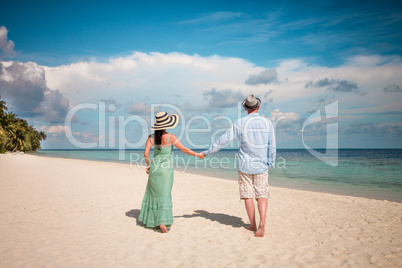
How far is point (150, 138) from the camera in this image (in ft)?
16.3

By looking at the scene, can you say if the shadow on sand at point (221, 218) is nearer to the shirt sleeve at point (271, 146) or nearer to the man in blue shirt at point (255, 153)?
the man in blue shirt at point (255, 153)

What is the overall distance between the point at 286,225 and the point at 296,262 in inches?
77.8

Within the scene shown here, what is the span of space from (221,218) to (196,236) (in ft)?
4.93

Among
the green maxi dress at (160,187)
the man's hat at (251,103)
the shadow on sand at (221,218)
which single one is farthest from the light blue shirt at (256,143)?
the shadow on sand at (221,218)

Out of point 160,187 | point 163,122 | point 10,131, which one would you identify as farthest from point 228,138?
point 10,131

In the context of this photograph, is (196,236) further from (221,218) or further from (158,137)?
A: (158,137)

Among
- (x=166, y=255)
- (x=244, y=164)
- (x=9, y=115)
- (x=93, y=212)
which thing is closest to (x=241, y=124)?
(x=244, y=164)

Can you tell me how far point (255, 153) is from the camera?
4.48 m

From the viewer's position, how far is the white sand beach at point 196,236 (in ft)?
11.9

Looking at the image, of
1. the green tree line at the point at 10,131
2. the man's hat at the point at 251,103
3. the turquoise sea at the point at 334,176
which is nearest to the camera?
the man's hat at the point at 251,103

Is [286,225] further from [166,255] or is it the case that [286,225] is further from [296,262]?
[166,255]

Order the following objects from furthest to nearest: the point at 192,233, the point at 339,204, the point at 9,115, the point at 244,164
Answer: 1. the point at 9,115
2. the point at 339,204
3. the point at 192,233
4. the point at 244,164

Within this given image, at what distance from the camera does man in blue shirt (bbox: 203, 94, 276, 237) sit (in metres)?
4.48

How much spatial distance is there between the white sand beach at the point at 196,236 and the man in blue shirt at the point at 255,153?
2.58ft
